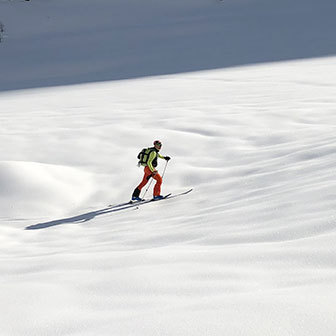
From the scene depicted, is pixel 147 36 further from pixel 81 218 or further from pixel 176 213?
pixel 176 213

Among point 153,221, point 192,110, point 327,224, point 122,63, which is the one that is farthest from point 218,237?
point 122,63

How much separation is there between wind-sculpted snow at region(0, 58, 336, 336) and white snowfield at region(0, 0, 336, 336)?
17 mm

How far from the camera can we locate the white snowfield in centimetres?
330

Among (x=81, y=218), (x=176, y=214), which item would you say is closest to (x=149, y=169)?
(x=81, y=218)

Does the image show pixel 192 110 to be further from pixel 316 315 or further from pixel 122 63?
pixel 316 315

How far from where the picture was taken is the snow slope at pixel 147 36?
2109 centimetres

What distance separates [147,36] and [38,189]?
16.9m

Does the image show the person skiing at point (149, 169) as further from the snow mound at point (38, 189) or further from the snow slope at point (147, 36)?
the snow slope at point (147, 36)

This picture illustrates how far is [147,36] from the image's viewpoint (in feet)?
80.9

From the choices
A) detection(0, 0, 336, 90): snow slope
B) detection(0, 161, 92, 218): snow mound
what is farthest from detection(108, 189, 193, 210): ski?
detection(0, 0, 336, 90): snow slope

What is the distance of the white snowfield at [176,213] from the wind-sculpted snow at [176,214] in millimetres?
17

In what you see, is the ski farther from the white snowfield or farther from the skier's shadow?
the white snowfield

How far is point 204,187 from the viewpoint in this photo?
27.7ft

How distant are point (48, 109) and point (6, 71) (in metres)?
7.78
